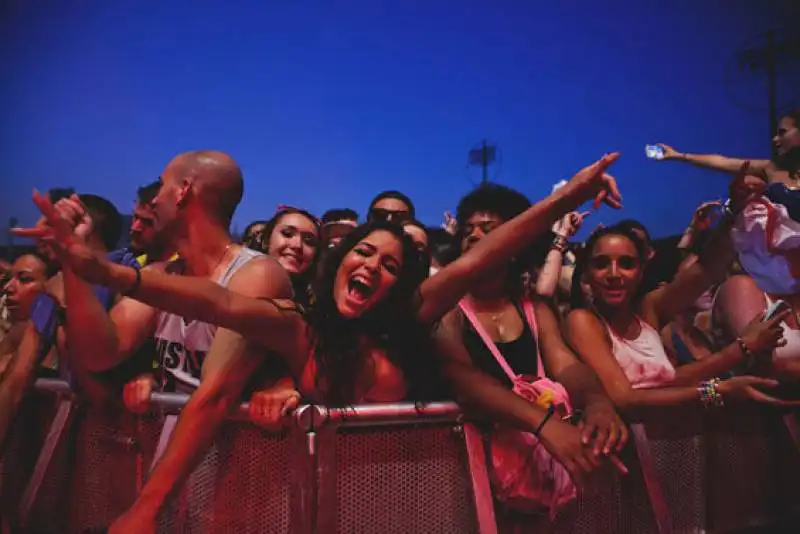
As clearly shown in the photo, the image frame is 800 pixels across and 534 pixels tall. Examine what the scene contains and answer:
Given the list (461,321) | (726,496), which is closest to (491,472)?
(461,321)

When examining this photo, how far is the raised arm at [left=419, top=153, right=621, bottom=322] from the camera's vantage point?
112 inches

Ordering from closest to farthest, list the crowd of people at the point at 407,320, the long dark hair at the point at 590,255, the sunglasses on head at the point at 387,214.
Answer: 1. the crowd of people at the point at 407,320
2. the long dark hair at the point at 590,255
3. the sunglasses on head at the point at 387,214

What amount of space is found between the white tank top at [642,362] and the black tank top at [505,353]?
45cm

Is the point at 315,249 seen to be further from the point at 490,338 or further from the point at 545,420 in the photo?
the point at 545,420

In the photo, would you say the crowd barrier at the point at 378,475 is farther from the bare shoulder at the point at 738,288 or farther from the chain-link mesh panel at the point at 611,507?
the bare shoulder at the point at 738,288

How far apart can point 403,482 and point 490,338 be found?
0.94 m

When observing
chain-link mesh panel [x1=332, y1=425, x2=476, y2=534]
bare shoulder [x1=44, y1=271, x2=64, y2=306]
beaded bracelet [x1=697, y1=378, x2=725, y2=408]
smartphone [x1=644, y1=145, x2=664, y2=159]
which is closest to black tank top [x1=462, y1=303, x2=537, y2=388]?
chain-link mesh panel [x1=332, y1=425, x2=476, y2=534]

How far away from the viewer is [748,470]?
2939 mm

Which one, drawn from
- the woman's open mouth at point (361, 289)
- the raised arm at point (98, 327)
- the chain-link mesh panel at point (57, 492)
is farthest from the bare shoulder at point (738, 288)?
the chain-link mesh panel at point (57, 492)

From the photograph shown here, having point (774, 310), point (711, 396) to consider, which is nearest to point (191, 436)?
point (711, 396)

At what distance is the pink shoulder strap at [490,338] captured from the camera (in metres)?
2.88

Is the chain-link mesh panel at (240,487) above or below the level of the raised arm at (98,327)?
below

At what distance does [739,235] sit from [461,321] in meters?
1.83

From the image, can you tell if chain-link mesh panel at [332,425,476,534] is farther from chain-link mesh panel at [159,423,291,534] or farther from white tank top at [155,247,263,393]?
white tank top at [155,247,263,393]
